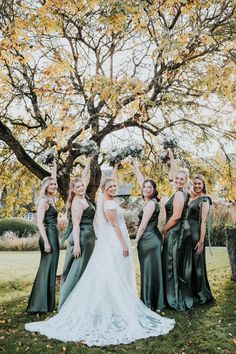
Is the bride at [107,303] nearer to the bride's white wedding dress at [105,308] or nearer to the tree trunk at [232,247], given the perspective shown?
the bride's white wedding dress at [105,308]

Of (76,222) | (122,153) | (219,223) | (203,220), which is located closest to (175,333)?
(76,222)

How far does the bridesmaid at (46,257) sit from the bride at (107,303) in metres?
0.98

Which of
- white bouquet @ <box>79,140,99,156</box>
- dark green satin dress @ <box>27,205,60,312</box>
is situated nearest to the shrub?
dark green satin dress @ <box>27,205,60,312</box>

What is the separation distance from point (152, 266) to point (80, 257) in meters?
1.20

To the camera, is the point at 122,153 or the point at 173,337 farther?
the point at 122,153

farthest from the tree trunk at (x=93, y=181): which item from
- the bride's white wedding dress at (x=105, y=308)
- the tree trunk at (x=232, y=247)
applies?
the bride's white wedding dress at (x=105, y=308)

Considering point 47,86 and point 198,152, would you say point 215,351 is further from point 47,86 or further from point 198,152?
point 198,152

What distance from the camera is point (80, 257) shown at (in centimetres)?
710

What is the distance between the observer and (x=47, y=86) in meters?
8.45

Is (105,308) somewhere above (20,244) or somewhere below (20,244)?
below

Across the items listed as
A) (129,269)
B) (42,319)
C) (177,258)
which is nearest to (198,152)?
(177,258)

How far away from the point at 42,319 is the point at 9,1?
20.6 ft

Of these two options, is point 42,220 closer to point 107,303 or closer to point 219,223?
point 107,303

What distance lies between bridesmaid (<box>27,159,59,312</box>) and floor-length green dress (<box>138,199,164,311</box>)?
4.92 ft
